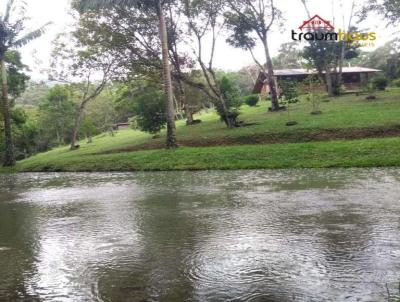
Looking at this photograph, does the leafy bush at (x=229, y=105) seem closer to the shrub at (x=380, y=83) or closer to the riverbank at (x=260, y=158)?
the riverbank at (x=260, y=158)

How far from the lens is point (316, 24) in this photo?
3353 centimetres

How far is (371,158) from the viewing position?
14.1 meters

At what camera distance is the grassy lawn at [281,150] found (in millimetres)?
14891

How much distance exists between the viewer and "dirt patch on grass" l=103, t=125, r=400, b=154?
61.8 feet

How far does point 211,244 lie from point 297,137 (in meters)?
15.3

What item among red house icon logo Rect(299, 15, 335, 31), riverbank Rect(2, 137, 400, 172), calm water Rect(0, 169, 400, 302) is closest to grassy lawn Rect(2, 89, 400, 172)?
riverbank Rect(2, 137, 400, 172)

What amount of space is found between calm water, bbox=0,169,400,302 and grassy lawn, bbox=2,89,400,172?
361cm

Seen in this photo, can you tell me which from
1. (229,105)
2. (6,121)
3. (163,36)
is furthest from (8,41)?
(229,105)

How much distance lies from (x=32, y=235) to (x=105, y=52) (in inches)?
954

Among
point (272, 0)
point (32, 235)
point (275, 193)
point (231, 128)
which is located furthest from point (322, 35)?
point (32, 235)

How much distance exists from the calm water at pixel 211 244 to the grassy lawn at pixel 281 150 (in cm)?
361

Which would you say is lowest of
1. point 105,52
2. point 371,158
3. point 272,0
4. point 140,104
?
point 371,158

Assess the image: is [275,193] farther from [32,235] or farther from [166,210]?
[32,235]

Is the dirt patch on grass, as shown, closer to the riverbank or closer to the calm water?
the riverbank
